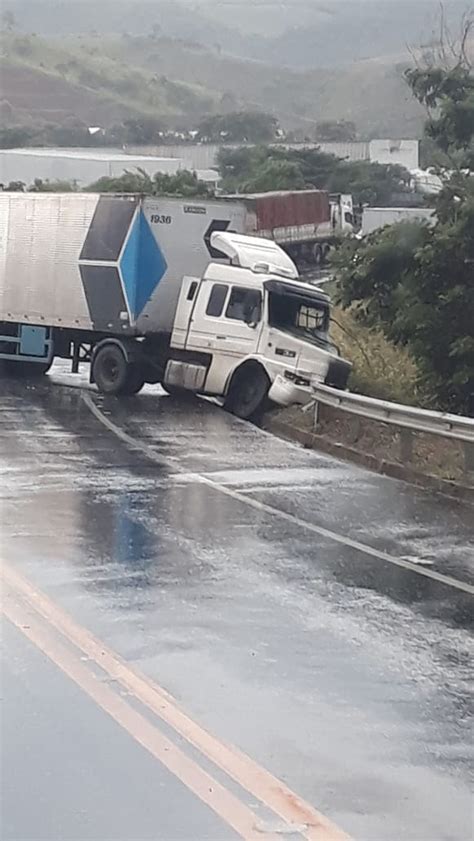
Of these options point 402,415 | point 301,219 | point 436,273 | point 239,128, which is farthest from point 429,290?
point 239,128

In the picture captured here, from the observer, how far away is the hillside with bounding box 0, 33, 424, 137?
107250 millimetres

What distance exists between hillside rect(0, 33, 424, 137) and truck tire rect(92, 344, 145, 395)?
66924 mm

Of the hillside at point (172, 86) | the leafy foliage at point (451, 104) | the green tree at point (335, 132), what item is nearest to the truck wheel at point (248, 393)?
the leafy foliage at point (451, 104)

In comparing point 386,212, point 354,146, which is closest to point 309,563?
point 386,212

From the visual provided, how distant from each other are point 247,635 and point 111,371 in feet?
56.5

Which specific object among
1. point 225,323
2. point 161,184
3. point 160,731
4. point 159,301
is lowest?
point 160,731

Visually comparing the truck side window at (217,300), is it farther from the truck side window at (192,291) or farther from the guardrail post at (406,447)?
the guardrail post at (406,447)

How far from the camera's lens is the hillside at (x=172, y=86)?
107 metres

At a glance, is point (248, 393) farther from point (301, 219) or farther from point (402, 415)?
point (301, 219)

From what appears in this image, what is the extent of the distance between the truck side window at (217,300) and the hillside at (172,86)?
223 ft

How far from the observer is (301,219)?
55156 mm

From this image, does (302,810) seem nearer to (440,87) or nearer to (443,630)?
(443,630)

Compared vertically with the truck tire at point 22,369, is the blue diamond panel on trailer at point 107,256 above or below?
above

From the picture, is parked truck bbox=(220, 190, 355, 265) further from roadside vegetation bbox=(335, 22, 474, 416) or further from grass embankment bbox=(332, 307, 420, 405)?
roadside vegetation bbox=(335, 22, 474, 416)
